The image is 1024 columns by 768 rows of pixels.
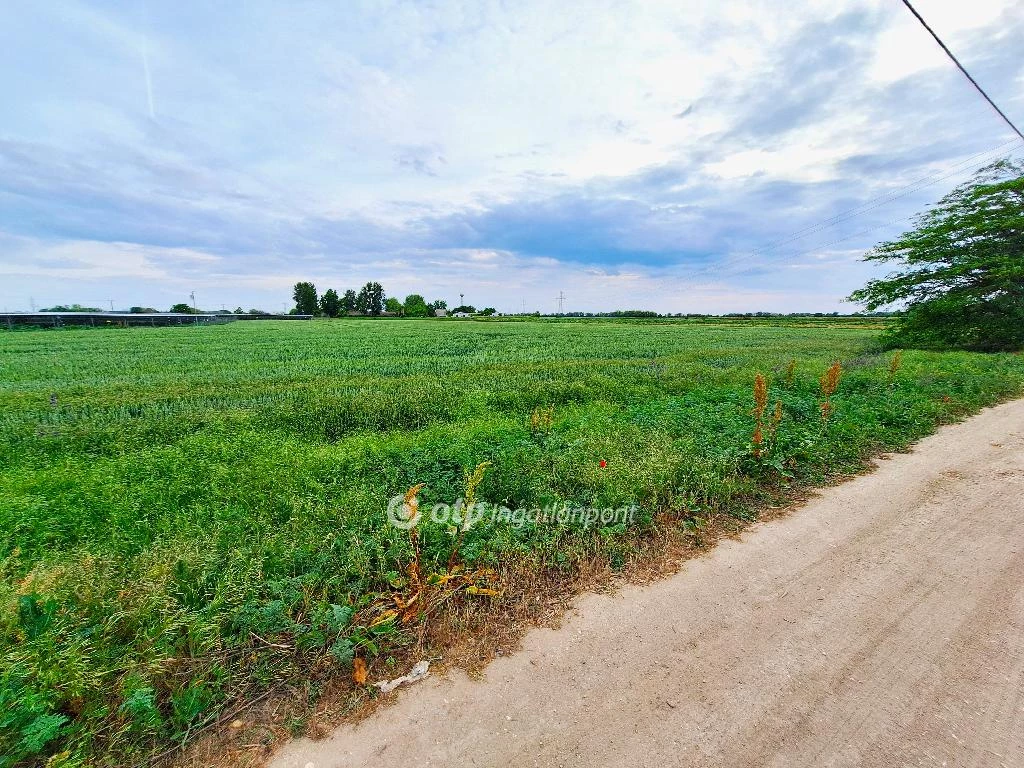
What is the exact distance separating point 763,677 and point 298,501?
4.44m

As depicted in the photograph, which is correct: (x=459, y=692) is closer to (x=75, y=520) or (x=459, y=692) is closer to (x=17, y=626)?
(x=17, y=626)

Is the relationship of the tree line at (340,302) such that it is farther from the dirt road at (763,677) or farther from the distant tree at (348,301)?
the dirt road at (763,677)

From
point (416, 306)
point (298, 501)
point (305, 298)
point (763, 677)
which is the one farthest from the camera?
point (416, 306)

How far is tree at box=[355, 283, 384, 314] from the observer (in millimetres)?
122500

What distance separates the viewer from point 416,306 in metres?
134

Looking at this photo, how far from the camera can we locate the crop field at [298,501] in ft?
8.59

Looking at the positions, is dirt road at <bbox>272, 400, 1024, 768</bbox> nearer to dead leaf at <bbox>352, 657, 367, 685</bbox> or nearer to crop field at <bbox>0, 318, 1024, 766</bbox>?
dead leaf at <bbox>352, 657, 367, 685</bbox>

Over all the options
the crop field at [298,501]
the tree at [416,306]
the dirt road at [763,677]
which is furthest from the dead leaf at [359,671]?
the tree at [416,306]

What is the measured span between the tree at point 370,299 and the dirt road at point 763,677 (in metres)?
129

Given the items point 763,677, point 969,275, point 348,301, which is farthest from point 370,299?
point 763,677

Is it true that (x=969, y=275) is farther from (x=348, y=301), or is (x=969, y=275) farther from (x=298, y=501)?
(x=348, y=301)

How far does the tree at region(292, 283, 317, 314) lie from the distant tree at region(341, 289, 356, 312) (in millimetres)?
8033

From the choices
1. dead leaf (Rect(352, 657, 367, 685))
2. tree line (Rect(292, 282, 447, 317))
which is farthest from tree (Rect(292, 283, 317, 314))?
dead leaf (Rect(352, 657, 367, 685))

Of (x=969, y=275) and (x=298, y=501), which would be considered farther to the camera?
(x=969, y=275)
